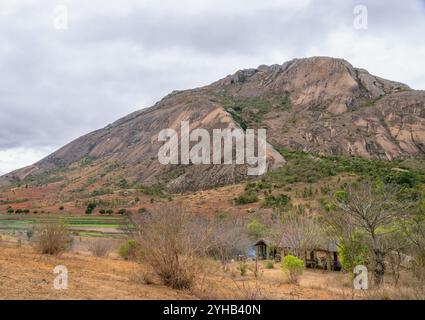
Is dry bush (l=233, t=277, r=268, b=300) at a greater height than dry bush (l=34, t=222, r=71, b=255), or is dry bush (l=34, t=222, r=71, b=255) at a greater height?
dry bush (l=34, t=222, r=71, b=255)

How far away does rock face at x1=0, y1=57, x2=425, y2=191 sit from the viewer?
307 feet

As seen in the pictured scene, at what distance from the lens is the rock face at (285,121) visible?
307ft

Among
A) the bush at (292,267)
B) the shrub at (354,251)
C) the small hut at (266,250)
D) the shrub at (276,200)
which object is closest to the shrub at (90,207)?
the shrub at (276,200)

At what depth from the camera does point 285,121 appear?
108 meters

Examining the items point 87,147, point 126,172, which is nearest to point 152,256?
point 126,172

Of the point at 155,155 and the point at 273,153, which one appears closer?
the point at 273,153

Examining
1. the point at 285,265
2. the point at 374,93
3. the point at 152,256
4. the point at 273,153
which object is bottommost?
the point at 285,265

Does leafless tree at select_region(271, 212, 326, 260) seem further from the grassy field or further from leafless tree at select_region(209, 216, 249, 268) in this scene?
the grassy field

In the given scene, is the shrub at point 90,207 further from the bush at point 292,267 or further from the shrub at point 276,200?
the bush at point 292,267

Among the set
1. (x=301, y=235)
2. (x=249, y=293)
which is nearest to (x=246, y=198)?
(x=301, y=235)

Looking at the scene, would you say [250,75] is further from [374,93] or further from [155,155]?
[155,155]

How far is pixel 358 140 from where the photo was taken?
9731 centimetres

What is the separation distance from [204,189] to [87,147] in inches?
2949

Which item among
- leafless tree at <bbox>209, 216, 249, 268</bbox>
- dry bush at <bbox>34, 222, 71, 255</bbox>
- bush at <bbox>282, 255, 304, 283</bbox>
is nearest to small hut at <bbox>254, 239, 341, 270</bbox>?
leafless tree at <bbox>209, 216, 249, 268</bbox>
